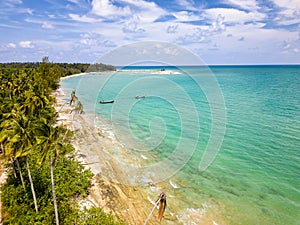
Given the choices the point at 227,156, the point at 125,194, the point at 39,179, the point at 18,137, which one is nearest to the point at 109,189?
the point at 125,194

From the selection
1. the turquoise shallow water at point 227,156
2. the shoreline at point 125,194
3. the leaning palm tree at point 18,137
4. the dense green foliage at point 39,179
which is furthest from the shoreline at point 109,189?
the leaning palm tree at point 18,137

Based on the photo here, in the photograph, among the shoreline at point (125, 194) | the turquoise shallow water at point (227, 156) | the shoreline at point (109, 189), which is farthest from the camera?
the turquoise shallow water at point (227, 156)

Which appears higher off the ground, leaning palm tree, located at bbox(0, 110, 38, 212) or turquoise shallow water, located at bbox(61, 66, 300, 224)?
leaning palm tree, located at bbox(0, 110, 38, 212)

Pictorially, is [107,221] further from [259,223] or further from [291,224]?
[291,224]

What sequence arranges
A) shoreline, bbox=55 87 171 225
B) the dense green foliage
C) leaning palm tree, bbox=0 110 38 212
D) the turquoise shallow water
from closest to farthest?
the dense green foliage
leaning palm tree, bbox=0 110 38 212
shoreline, bbox=55 87 171 225
the turquoise shallow water

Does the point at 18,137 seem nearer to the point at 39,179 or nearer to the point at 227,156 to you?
the point at 39,179

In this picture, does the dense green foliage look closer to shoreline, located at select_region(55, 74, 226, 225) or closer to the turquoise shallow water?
shoreline, located at select_region(55, 74, 226, 225)

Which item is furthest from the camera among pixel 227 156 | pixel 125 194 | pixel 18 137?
pixel 227 156

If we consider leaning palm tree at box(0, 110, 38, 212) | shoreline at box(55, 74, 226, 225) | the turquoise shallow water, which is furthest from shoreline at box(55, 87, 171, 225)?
leaning palm tree at box(0, 110, 38, 212)

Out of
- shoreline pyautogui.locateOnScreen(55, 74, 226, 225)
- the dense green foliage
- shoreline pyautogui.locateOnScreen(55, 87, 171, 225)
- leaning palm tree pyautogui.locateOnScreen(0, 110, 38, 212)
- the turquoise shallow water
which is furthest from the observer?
the turquoise shallow water

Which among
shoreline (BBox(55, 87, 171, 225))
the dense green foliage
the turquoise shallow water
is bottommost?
the turquoise shallow water

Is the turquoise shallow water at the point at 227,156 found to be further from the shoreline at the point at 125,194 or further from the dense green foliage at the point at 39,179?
the dense green foliage at the point at 39,179
